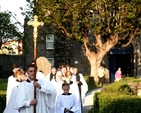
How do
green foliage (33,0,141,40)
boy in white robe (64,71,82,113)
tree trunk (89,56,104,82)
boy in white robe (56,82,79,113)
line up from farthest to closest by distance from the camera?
1. tree trunk (89,56,104,82)
2. green foliage (33,0,141,40)
3. boy in white robe (64,71,82,113)
4. boy in white robe (56,82,79,113)

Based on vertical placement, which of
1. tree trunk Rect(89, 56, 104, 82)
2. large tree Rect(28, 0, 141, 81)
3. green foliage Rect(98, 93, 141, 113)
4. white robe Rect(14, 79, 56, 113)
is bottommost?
green foliage Rect(98, 93, 141, 113)

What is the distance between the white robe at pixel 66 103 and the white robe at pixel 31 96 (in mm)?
2493

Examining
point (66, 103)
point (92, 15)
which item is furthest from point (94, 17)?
point (66, 103)

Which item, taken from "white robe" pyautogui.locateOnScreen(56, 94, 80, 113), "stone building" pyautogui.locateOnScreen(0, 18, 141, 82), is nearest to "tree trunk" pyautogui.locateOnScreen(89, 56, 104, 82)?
"stone building" pyautogui.locateOnScreen(0, 18, 141, 82)

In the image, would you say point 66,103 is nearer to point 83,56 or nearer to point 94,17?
point 94,17

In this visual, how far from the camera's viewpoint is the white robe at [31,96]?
9.09 metres

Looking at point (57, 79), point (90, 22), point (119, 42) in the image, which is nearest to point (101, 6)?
point (90, 22)

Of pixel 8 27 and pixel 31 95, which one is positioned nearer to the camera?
pixel 31 95

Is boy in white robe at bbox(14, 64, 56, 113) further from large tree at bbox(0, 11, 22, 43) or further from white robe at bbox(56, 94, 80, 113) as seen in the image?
large tree at bbox(0, 11, 22, 43)

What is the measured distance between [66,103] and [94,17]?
23045 millimetres

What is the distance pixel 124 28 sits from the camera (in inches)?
1368

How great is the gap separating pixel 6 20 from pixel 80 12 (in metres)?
11.9

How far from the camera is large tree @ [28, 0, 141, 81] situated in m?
34.0

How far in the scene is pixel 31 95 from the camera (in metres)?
9.15
